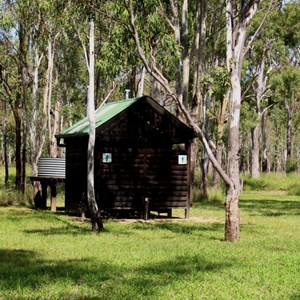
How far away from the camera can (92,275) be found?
984 cm

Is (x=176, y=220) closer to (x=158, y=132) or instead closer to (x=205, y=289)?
(x=158, y=132)

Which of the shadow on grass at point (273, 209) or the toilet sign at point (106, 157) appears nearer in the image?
the toilet sign at point (106, 157)

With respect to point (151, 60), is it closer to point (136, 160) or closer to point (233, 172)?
point (233, 172)

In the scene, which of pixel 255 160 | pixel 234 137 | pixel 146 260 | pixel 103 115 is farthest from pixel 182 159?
pixel 255 160

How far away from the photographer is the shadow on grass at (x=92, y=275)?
868 cm

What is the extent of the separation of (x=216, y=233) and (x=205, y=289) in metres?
7.23

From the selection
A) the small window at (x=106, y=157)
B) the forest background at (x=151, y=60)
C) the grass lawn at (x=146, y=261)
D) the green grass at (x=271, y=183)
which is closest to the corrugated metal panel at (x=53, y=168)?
the small window at (x=106, y=157)

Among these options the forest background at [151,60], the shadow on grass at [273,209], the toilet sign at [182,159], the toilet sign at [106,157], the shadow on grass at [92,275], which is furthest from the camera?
the shadow on grass at [273,209]

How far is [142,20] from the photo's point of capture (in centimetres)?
1650

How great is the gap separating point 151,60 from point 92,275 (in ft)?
26.0

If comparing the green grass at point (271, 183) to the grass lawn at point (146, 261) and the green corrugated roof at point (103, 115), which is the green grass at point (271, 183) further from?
the grass lawn at point (146, 261)

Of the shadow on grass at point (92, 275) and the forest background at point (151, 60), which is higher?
the forest background at point (151, 60)

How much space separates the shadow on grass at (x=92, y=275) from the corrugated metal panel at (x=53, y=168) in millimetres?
10643

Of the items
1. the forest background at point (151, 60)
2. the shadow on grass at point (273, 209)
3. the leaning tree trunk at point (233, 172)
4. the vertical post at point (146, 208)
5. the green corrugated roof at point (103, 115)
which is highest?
the forest background at point (151, 60)
